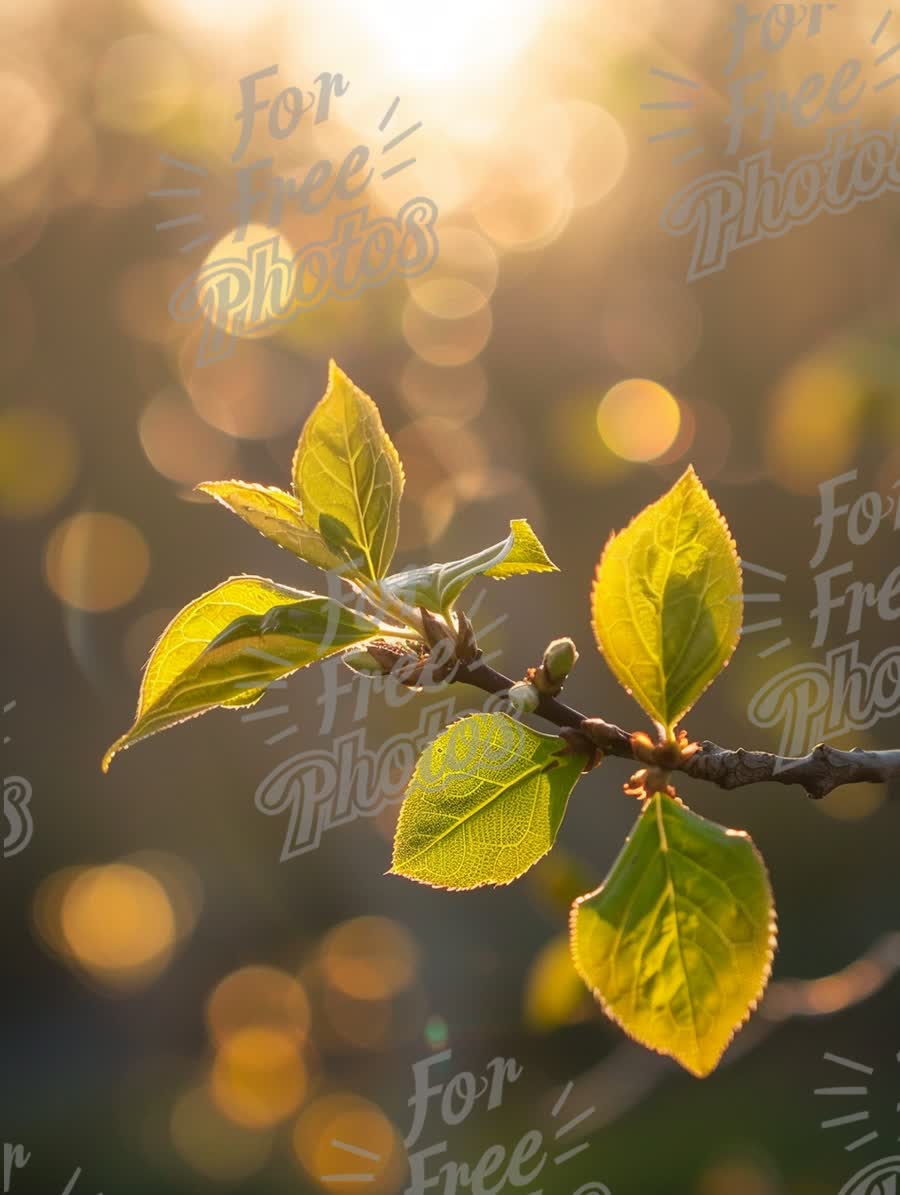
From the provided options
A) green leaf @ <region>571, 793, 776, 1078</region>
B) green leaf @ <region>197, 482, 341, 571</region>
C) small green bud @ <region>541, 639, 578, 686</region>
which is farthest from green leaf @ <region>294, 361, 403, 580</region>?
green leaf @ <region>571, 793, 776, 1078</region>

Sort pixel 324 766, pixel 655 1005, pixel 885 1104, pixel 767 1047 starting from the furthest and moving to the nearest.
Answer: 1. pixel 767 1047
2. pixel 885 1104
3. pixel 324 766
4. pixel 655 1005

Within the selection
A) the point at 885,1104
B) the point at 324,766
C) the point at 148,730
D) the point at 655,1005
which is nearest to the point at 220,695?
the point at 148,730

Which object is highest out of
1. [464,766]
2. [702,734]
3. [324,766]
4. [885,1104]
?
[464,766]

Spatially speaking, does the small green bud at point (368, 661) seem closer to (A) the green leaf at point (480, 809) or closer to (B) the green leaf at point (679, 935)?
(A) the green leaf at point (480, 809)

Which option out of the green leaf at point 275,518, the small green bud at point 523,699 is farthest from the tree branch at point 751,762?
the green leaf at point 275,518

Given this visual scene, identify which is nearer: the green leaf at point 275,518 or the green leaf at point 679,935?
the green leaf at point 679,935

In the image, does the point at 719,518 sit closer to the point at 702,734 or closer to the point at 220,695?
the point at 220,695
